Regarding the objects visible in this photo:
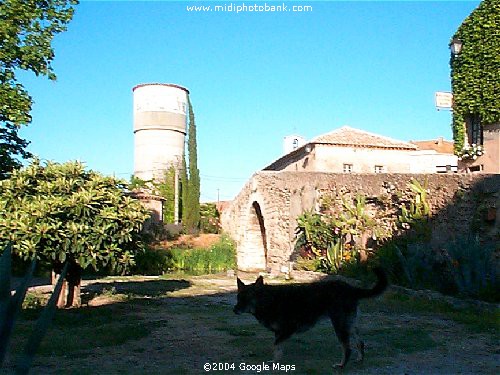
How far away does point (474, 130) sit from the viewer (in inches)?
747

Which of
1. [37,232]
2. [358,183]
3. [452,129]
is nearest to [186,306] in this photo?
[37,232]

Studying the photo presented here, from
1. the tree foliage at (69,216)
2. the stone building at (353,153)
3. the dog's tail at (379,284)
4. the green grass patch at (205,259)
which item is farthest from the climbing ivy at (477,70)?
the dog's tail at (379,284)

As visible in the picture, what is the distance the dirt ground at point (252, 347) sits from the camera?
193 inches

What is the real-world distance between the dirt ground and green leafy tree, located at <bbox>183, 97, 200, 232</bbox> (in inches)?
793

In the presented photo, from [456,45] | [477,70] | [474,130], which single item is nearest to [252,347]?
[477,70]

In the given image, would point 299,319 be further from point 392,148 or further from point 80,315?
point 392,148

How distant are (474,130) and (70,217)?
15.6 meters

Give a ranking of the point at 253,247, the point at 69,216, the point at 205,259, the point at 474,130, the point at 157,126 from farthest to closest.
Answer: the point at 157,126 → the point at 253,247 → the point at 205,259 → the point at 474,130 → the point at 69,216

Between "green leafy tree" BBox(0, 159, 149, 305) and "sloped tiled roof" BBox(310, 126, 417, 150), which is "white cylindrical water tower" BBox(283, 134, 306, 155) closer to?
"sloped tiled roof" BBox(310, 126, 417, 150)

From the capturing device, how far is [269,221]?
1758 cm

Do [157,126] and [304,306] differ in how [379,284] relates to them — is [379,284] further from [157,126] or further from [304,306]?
[157,126]

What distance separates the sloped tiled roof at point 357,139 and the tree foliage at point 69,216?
768 inches

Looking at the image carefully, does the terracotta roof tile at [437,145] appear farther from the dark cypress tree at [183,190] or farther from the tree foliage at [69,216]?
the tree foliage at [69,216]

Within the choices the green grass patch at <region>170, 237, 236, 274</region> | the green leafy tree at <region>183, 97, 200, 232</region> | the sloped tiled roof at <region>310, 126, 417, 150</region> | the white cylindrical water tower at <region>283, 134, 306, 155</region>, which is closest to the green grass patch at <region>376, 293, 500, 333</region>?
the green grass patch at <region>170, 237, 236, 274</region>
